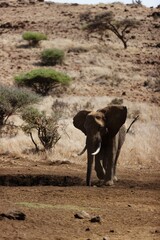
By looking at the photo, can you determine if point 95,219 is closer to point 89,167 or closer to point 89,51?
point 89,167

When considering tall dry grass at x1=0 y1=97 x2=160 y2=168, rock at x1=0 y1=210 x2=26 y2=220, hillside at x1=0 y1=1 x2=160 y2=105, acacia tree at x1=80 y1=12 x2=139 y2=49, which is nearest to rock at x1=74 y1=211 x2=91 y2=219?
rock at x1=0 y1=210 x2=26 y2=220

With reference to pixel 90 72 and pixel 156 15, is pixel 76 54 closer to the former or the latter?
pixel 90 72

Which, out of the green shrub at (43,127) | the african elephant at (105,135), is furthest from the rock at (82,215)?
the green shrub at (43,127)

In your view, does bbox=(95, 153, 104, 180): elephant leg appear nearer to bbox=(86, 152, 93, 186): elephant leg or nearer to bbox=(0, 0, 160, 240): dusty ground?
bbox=(0, 0, 160, 240): dusty ground

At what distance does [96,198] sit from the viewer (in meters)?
9.37

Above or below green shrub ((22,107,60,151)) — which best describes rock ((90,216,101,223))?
above

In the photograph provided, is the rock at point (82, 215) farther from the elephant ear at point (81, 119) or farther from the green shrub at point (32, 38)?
the green shrub at point (32, 38)

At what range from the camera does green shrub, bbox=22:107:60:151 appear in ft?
56.6

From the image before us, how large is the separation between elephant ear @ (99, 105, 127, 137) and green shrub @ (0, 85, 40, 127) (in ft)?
28.0

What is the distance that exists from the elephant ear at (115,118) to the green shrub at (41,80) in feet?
60.1

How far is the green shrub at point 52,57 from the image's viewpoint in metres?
37.6

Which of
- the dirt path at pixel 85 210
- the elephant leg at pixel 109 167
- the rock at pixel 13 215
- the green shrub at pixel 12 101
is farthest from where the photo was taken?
the green shrub at pixel 12 101

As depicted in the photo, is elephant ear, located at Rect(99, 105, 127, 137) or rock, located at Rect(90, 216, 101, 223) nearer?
rock, located at Rect(90, 216, 101, 223)

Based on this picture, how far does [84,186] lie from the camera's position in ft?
35.8
